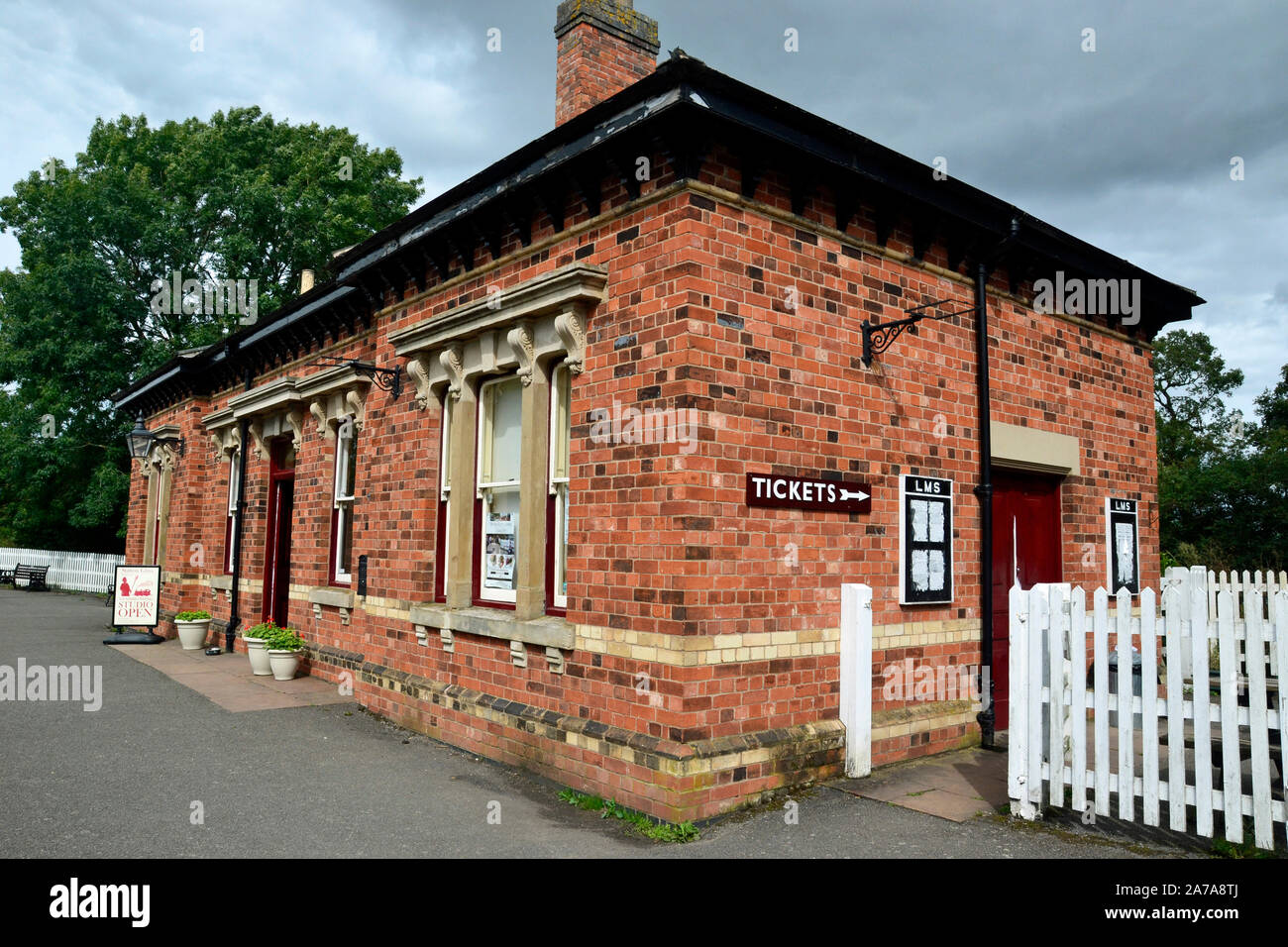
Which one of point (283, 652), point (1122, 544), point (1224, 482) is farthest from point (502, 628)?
point (1224, 482)

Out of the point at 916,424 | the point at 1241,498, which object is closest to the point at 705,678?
the point at 916,424

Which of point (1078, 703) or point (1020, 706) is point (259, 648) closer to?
point (1020, 706)

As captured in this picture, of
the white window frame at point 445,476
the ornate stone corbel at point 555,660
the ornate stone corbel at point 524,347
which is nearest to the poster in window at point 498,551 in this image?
the white window frame at point 445,476

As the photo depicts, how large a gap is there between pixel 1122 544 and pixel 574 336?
684cm

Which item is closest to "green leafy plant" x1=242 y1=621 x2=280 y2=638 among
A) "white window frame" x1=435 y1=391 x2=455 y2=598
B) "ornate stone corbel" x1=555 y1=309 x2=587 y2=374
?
"white window frame" x1=435 y1=391 x2=455 y2=598

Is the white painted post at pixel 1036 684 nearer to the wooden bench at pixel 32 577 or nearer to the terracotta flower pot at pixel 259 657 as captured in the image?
the terracotta flower pot at pixel 259 657

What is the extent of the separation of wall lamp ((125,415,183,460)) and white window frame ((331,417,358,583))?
7.44 metres

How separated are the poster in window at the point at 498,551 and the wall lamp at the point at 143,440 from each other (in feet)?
39.5

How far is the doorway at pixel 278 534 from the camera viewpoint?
13.9 metres

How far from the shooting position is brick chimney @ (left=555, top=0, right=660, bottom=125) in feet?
28.7

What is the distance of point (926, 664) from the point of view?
24.7 feet

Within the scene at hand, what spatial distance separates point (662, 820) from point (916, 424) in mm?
4032

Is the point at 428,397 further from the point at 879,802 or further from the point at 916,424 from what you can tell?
the point at 879,802
